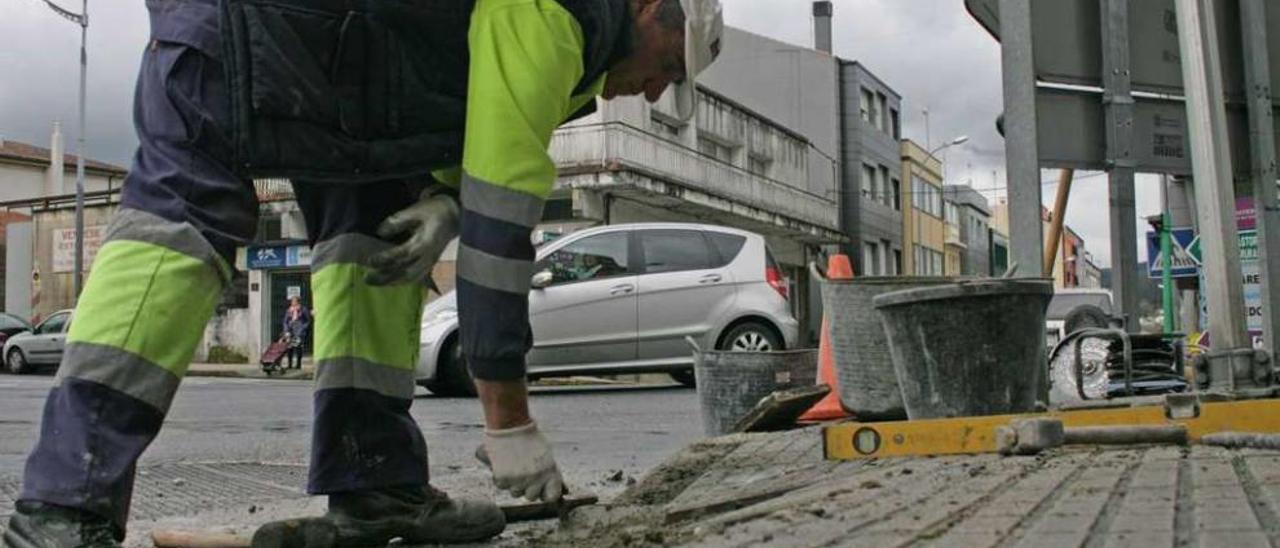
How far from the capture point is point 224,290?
7.02 feet

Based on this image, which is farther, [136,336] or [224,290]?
[224,290]

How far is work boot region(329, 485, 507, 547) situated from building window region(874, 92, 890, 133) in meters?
43.6

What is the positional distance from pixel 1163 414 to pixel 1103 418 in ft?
0.51

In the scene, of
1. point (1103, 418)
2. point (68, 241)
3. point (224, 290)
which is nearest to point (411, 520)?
point (224, 290)

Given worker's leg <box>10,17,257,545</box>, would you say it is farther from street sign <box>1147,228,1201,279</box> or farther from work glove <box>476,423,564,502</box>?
street sign <box>1147,228,1201,279</box>

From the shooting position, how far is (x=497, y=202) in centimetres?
208

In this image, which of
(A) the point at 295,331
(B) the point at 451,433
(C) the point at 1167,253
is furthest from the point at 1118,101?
(A) the point at 295,331

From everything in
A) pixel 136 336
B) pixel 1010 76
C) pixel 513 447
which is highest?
pixel 1010 76

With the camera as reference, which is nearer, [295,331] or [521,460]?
[521,460]

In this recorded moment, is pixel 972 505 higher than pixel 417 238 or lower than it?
lower

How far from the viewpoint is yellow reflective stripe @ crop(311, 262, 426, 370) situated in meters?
2.56

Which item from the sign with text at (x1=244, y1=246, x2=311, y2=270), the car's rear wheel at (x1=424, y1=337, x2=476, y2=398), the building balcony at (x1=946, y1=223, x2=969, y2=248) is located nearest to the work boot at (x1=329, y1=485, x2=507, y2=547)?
the car's rear wheel at (x1=424, y1=337, x2=476, y2=398)

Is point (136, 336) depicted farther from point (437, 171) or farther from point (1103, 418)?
point (1103, 418)

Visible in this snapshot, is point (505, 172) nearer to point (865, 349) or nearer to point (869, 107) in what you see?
point (865, 349)
